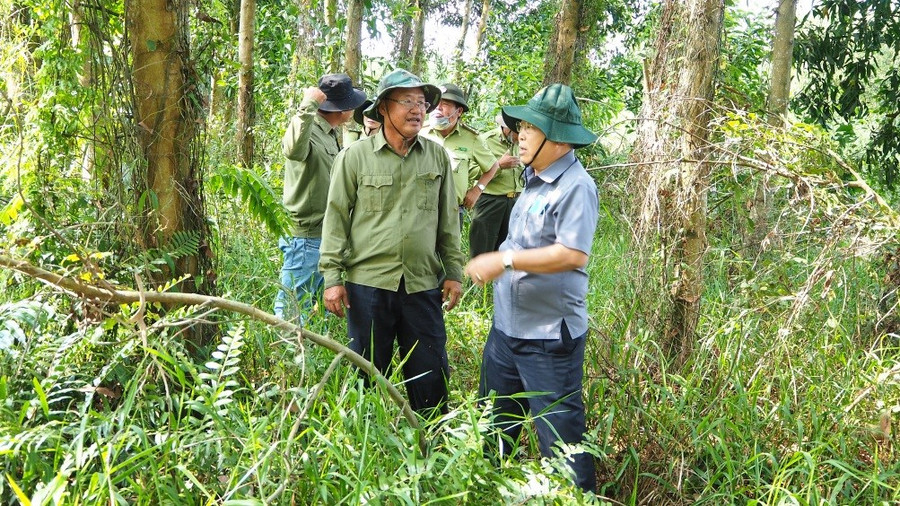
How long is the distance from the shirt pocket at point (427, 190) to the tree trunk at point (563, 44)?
3.86 m

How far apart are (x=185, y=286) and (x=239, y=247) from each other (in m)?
2.23

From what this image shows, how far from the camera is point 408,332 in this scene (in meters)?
3.79

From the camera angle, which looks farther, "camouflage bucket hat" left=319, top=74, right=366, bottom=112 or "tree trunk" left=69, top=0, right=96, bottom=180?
"camouflage bucket hat" left=319, top=74, right=366, bottom=112

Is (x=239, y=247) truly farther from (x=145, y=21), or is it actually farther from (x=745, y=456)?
(x=745, y=456)

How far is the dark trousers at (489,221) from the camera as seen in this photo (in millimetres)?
6680

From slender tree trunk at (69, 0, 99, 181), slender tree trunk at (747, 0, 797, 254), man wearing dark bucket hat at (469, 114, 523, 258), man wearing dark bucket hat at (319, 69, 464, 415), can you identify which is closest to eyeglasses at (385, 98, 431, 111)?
man wearing dark bucket hat at (319, 69, 464, 415)

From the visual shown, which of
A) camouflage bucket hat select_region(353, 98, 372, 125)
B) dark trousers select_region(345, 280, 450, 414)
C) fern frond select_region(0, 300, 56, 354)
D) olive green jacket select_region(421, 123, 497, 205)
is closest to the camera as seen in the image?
fern frond select_region(0, 300, 56, 354)

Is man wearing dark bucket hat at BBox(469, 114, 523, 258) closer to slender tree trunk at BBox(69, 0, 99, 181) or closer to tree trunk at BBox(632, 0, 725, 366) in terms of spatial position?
tree trunk at BBox(632, 0, 725, 366)

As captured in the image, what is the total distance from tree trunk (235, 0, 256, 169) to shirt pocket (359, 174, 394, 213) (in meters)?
4.04

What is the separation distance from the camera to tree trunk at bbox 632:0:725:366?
12.9 feet

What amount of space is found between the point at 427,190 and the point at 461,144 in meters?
2.46

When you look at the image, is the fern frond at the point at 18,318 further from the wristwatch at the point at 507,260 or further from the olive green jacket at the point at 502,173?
the olive green jacket at the point at 502,173

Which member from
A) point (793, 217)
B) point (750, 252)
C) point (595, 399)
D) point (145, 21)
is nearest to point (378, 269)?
point (595, 399)

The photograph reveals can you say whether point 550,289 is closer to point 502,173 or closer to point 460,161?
point 460,161
